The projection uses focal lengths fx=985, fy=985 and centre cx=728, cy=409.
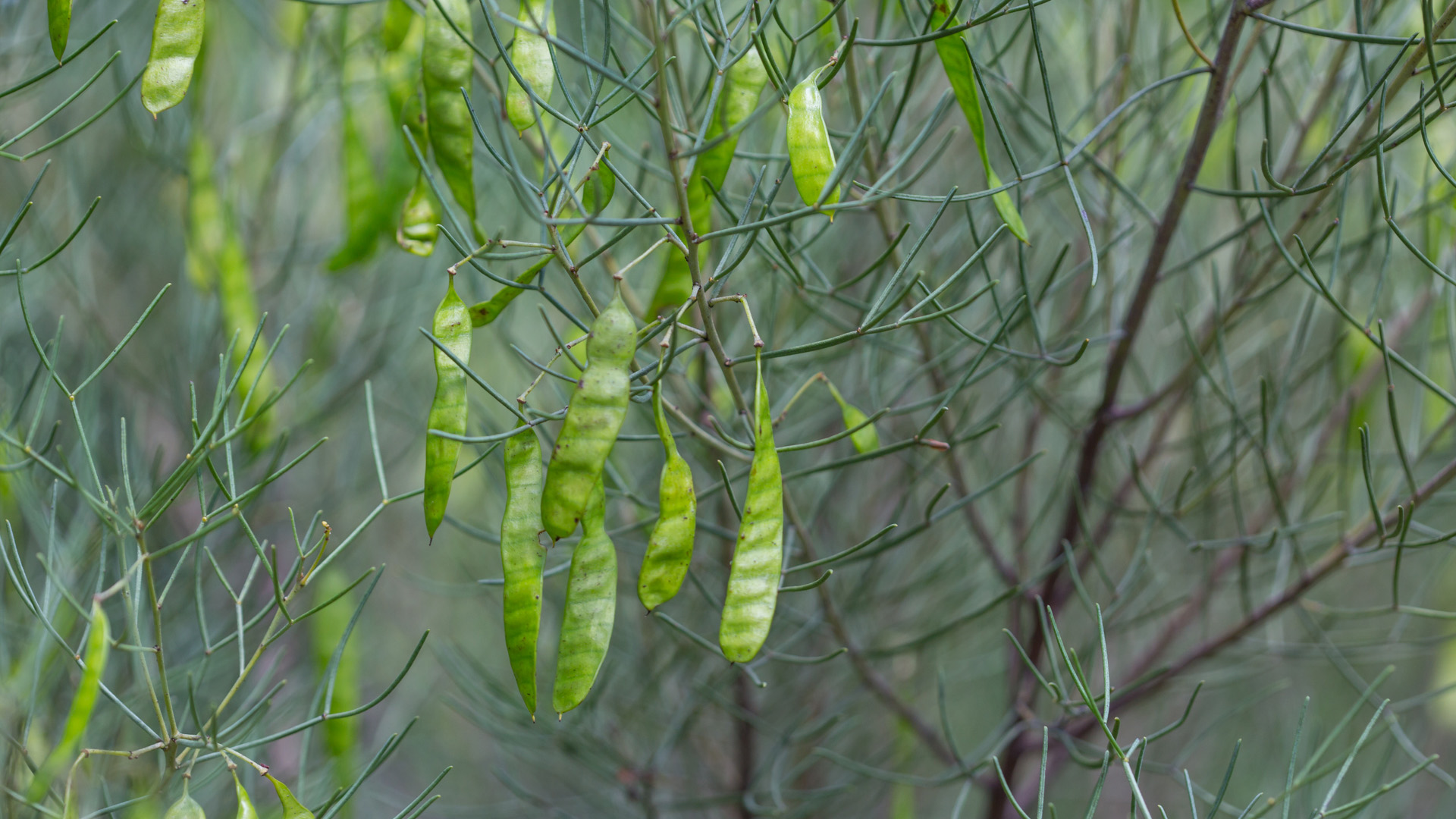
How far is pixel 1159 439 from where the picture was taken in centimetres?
72

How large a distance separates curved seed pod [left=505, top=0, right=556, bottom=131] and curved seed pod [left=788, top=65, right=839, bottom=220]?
4.4 inches

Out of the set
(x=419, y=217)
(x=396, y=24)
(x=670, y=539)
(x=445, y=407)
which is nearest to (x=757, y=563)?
(x=670, y=539)

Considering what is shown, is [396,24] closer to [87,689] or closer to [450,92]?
[450,92]

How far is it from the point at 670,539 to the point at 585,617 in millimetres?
46

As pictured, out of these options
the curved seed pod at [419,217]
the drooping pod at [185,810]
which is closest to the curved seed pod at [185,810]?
the drooping pod at [185,810]

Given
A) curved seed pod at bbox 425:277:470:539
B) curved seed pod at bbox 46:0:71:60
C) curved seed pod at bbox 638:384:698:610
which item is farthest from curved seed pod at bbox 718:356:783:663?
curved seed pod at bbox 46:0:71:60

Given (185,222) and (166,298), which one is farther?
(166,298)

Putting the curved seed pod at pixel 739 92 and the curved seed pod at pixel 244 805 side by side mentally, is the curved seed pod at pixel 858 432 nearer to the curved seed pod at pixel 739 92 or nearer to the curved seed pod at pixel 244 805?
the curved seed pod at pixel 739 92

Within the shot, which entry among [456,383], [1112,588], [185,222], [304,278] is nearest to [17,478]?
[185,222]

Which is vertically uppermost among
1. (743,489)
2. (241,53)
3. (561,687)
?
(241,53)

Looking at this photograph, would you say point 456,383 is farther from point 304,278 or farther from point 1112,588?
point 304,278

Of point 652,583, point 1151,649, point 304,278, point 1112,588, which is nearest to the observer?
point 652,583

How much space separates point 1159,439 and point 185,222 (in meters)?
0.79

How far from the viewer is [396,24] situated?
1.80 ft
